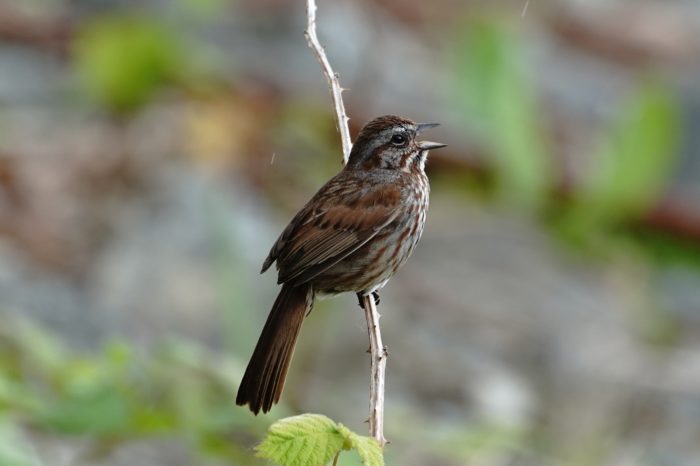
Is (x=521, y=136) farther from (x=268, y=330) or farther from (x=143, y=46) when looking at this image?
(x=268, y=330)

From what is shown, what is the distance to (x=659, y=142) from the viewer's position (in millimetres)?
9203

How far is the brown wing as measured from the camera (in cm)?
427

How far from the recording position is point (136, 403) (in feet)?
13.0

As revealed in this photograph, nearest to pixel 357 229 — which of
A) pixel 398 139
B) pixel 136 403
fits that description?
pixel 398 139

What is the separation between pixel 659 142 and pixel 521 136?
3.03 ft

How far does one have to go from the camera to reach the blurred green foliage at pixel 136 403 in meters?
3.82

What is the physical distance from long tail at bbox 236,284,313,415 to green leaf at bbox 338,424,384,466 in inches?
32.2

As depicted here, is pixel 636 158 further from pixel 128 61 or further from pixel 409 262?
pixel 128 61

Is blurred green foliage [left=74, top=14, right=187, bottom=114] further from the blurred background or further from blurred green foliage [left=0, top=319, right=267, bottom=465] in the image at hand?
blurred green foliage [left=0, top=319, right=267, bottom=465]

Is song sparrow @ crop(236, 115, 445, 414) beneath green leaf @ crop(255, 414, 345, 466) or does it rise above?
above

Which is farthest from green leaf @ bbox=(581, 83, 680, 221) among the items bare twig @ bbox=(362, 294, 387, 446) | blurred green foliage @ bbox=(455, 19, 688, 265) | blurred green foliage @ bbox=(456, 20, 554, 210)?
bare twig @ bbox=(362, 294, 387, 446)

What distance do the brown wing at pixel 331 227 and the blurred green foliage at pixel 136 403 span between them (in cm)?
37

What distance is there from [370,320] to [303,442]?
39.6 inches

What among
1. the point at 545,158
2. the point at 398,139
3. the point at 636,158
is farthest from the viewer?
the point at 545,158
